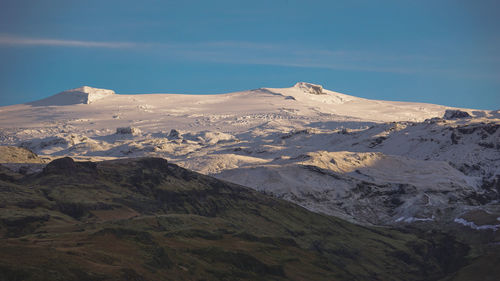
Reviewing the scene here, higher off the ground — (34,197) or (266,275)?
(34,197)

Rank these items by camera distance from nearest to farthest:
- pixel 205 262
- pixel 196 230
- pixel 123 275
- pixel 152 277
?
pixel 123 275
pixel 152 277
pixel 205 262
pixel 196 230

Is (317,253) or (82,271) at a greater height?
(82,271)

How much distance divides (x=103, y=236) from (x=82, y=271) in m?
34.4

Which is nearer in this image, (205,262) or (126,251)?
(126,251)

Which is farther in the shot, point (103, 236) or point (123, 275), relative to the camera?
point (103, 236)

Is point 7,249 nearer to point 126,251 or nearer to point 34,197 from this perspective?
point 126,251

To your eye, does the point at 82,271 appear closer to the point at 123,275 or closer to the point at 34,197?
the point at 123,275

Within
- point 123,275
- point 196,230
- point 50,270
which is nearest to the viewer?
point 50,270

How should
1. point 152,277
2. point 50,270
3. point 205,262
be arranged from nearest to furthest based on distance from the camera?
point 50,270
point 152,277
point 205,262

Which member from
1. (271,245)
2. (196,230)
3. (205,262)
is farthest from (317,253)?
(205,262)

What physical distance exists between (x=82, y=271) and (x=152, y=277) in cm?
1744

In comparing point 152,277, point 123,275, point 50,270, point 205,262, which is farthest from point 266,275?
point 50,270

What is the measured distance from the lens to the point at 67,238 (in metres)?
140

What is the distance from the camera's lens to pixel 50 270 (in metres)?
106
